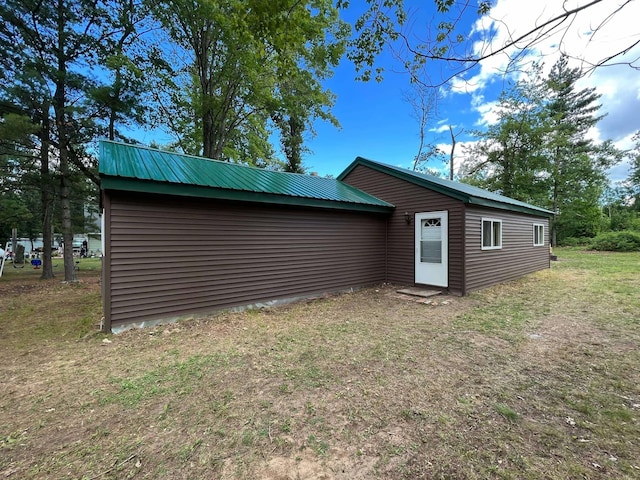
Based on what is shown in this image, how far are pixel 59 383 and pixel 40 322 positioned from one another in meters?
3.20

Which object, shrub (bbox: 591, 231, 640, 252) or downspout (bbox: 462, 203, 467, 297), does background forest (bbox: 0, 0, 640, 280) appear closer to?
downspout (bbox: 462, 203, 467, 297)

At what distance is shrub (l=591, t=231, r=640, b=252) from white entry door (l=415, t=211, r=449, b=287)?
19.6 meters

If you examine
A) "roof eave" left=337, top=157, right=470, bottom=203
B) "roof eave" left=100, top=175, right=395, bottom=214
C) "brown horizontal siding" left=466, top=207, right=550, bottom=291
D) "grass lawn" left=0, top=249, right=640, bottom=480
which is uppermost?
"roof eave" left=337, top=157, right=470, bottom=203

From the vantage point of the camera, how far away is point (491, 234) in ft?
27.3

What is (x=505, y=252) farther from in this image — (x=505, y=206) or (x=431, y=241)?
(x=431, y=241)

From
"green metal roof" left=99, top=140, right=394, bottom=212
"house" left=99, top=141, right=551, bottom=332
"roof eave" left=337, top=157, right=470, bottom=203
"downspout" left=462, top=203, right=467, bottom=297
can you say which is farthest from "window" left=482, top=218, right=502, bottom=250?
"green metal roof" left=99, top=140, right=394, bottom=212

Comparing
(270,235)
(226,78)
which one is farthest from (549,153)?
(270,235)

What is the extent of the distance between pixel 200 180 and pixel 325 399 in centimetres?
426

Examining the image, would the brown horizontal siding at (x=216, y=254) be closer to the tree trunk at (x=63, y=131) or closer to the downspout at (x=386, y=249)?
the downspout at (x=386, y=249)

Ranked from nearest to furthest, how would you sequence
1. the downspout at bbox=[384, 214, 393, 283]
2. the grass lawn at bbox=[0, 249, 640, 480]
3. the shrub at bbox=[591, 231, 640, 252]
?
the grass lawn at bbox=[0, 249, 640, 480] < the downspout at bbox=[384, 214, 393, 283] < the shrub at bbox=[591, 231, 640, 252]

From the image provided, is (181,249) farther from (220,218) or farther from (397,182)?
(397,182)

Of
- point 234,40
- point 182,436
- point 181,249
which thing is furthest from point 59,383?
point 234,40

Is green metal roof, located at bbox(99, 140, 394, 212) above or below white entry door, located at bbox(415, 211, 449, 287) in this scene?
above

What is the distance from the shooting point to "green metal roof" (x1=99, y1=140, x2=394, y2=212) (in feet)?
14.6
